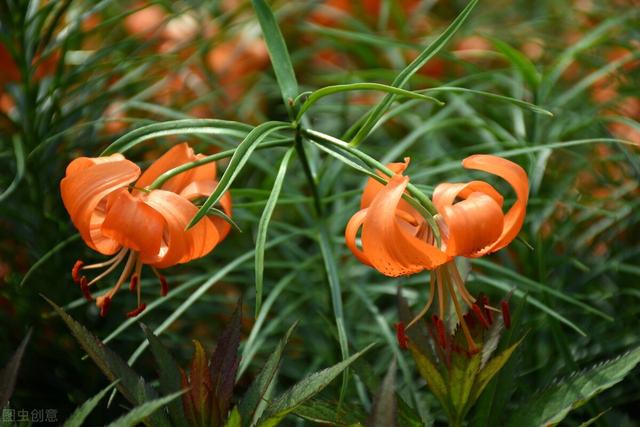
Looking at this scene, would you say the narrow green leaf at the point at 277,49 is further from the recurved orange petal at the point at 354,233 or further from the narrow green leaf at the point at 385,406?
the narrow green leaf at the point at 385,406

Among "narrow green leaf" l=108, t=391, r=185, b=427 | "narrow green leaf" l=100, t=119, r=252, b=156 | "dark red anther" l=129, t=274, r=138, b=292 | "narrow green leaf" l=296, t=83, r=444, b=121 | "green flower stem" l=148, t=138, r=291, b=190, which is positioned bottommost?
"dark red anther" l=129, t=274, r=138, b=292

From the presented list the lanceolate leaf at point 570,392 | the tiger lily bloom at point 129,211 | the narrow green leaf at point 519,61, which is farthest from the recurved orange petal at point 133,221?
the narrow green leaf at point 519,61

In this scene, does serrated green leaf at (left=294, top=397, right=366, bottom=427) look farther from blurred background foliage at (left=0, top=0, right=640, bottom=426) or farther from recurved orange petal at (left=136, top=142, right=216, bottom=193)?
recurved orange petal at (left=136, top=142, right=216, bottom=193)

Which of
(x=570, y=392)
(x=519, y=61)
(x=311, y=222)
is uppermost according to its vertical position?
(x=519, y=61)

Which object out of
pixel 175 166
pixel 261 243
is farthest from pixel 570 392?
pixel 175 166

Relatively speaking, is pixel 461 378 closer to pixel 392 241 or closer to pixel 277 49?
pixel 392 241

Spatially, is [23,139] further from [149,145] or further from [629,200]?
[629,200]

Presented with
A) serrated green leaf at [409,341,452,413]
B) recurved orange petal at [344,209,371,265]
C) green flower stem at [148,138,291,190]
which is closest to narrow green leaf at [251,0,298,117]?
green flower stem at [148,138,291,190]
